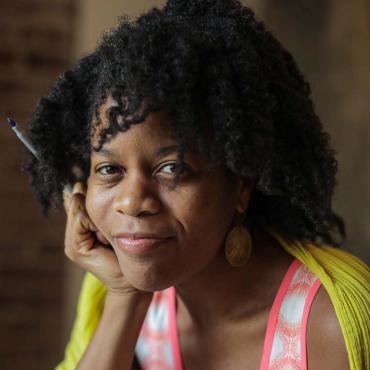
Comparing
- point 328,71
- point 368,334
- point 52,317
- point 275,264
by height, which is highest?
point 328,71

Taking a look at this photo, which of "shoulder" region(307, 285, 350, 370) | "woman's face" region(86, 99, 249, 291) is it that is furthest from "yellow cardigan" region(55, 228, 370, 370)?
"woman's face" region(86, 99, 249, 291)

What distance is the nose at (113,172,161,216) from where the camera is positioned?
142cm

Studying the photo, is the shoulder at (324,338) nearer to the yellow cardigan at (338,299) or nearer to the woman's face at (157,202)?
the yellow cardigan at (338,299)

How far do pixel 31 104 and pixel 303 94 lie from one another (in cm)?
185

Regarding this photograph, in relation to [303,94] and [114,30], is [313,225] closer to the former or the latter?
[303,94]

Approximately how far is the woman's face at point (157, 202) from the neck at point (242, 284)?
0.49ft

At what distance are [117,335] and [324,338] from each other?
485 mm

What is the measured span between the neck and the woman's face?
15 centimetres

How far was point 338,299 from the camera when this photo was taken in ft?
4.97

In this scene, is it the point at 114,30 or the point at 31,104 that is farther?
the point at 31,104

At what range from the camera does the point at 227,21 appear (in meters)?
1.49

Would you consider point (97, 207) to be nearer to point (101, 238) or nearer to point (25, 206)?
point (101, 238)

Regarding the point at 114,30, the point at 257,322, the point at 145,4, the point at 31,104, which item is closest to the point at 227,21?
the point at 114,30

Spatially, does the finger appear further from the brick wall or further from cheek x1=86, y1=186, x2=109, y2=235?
the brick wall
